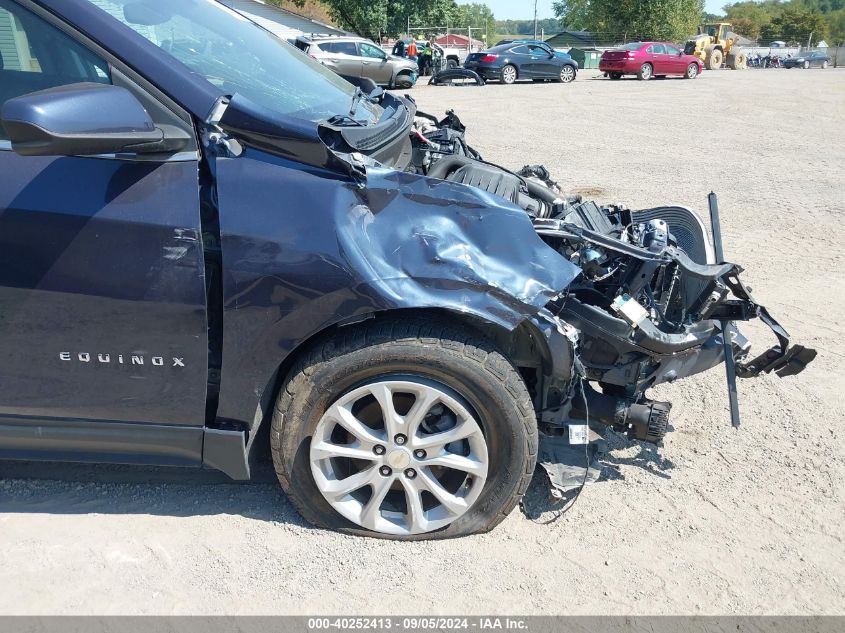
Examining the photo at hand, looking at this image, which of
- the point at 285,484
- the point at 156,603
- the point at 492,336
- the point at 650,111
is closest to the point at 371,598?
the point at 285,484

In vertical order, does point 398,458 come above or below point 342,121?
below

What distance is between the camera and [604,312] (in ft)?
9.20

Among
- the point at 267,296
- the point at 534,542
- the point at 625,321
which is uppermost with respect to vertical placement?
the point at 267,296

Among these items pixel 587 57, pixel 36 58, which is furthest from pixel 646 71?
pixel 36 58

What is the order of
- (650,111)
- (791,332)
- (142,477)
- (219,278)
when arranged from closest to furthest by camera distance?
(219,278), (142,477), (791,332), (650,111)

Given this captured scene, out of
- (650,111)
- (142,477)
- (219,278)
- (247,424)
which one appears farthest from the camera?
(650,111)

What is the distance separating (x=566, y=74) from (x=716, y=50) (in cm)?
1653

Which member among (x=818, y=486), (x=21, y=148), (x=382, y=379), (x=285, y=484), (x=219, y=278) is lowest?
(x=818, y=486)

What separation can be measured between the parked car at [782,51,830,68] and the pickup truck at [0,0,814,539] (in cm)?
5346

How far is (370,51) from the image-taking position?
23.5m

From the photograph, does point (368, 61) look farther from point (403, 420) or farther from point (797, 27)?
point (797, 27)

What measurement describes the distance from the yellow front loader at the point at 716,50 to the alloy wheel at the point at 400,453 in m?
39.9

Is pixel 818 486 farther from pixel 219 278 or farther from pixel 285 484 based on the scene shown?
pixel 219 278

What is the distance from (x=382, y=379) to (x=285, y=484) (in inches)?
23.6
